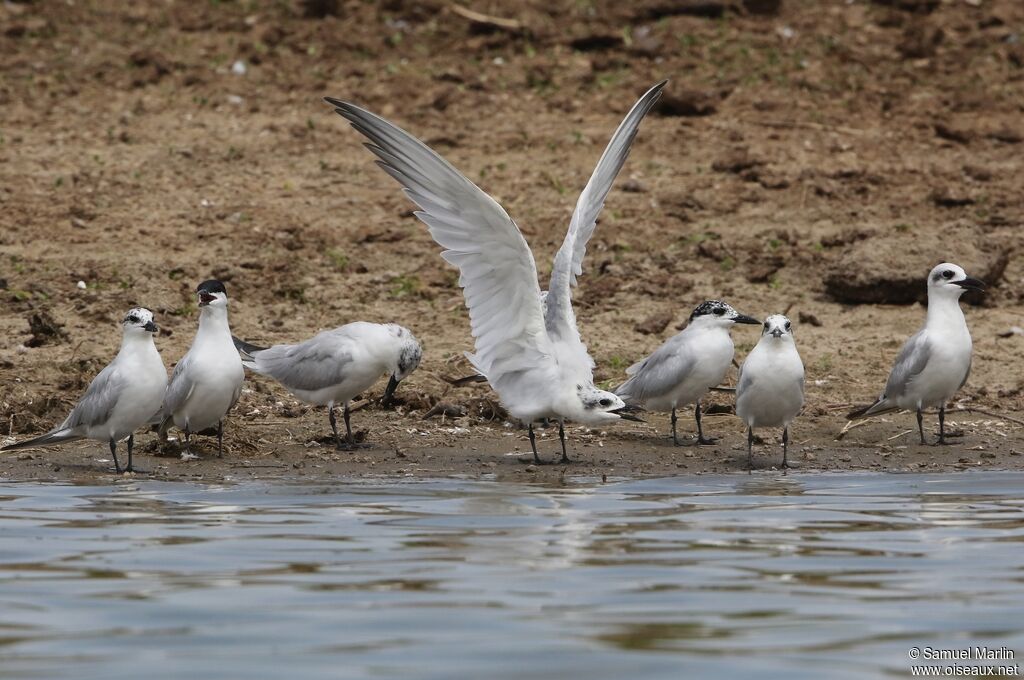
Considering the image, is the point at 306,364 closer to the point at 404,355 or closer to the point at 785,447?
the point at 404,355

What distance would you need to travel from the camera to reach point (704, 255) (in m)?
13.8

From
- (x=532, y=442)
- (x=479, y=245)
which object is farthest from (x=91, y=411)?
(x=532, y=442)

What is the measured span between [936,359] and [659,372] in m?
1.74

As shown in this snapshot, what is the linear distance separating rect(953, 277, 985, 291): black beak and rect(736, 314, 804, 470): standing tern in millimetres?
1452

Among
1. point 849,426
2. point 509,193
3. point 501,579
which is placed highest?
point 509,193

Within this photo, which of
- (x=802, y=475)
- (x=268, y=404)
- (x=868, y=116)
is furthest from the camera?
(x=868, y=116)

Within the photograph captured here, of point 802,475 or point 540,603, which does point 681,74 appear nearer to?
point 802,475

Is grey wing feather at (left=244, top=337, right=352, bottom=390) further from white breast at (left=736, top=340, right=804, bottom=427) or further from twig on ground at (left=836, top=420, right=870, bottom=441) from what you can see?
twig on ground at (left=836, top=420, right=870, bottom=441)

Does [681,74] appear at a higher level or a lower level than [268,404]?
higher

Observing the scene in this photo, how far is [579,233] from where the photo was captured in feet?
36.8

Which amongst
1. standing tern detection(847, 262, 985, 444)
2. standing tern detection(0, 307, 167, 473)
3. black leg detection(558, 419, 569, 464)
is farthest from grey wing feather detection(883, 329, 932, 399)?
standing tern detection(0, 307, 167, 473)

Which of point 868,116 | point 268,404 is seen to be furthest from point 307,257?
point 868,116

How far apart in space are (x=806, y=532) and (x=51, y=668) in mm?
3800

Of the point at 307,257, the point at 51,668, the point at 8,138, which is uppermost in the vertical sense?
the point at 8,138
